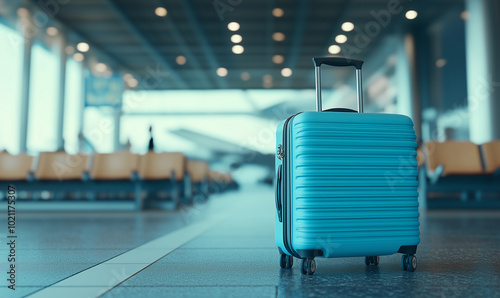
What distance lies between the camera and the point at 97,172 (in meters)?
8.12

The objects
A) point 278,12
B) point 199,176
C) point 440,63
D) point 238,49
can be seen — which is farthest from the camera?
point 238,49

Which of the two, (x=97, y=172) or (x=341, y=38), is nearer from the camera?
(x=97, y=172)

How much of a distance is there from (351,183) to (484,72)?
9778mm

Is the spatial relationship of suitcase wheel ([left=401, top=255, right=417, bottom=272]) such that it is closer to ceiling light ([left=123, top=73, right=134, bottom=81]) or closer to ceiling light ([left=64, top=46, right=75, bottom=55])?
ceiling light ([left=64, top=46, right=75, bottom=55])

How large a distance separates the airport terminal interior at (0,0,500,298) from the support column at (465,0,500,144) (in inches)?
1.3

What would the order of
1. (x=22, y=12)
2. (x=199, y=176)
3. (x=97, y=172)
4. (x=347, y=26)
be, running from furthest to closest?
(x=347, y=26), (x=22, y=12), (x=199, y=176), (x=97, y=172)

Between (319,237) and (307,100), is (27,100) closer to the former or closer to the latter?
(319,237)

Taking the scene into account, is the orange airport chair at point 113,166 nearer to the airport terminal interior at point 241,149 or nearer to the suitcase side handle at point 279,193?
the airport terminal interior at point 241,149

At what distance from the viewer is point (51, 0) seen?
1277cm

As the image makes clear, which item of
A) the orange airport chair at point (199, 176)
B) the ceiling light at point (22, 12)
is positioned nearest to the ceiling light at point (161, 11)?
the ceiling light at point (22, 12)

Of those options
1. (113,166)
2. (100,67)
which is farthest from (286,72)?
(113,166)

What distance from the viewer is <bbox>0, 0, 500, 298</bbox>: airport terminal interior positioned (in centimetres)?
188

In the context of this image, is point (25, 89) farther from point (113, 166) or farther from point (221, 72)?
point (221, 72)

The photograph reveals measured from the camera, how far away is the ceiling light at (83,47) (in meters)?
16.8
